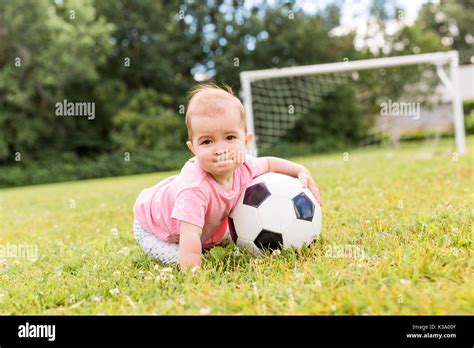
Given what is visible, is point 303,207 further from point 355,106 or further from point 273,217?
point 355,106

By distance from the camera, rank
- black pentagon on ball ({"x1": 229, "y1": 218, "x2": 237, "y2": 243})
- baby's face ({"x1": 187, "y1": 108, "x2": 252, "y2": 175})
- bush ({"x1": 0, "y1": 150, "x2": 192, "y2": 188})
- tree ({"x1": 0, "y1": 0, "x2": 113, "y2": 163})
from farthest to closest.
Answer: tree ({"x1": 0, "y1": 0, "x2": 113, "y2": 163}) < bush ({"x1": 0, "y1": 150, "x2": 192, "y2": 188}) < black pentagon on ball ({"x1": 229, "y1": 218, "x2": 237, "y2": 243}) < baby's face ({"x1": 187, "y1": 108, "x2": 252, "y2": 175})

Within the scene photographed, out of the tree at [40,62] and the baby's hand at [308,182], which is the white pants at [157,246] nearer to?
the baby's hand at [308,182]

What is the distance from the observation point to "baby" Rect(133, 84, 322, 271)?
115 inches

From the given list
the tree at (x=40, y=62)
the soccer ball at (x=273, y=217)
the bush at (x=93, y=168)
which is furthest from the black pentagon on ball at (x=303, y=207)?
the tree at (x=40, y=62)

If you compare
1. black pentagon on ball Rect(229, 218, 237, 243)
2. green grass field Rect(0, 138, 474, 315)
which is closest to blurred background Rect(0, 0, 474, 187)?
green grass field Rect(0, 138, 474, 315)

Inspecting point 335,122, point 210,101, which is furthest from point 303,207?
point 335,122

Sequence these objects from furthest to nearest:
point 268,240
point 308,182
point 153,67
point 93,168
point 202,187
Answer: point 153,67 → point 93,168 → point 308,182 → point 268,240 → point 202,187

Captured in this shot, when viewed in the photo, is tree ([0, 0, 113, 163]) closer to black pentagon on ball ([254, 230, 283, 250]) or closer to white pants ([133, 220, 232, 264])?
white pants ([133, 220, 232, 264])

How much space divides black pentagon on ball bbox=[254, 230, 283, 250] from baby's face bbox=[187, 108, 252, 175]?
0.51 metres

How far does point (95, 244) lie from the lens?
4.22 metres

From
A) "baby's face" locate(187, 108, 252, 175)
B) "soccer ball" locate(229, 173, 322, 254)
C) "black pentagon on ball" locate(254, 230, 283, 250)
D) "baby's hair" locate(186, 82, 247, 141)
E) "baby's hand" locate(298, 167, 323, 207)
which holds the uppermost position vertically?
"baby's hair" locate(186, 82, 247, 141)

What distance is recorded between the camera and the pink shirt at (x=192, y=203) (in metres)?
2.98

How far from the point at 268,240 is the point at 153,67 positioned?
22051 millimetres

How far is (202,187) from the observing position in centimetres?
303
